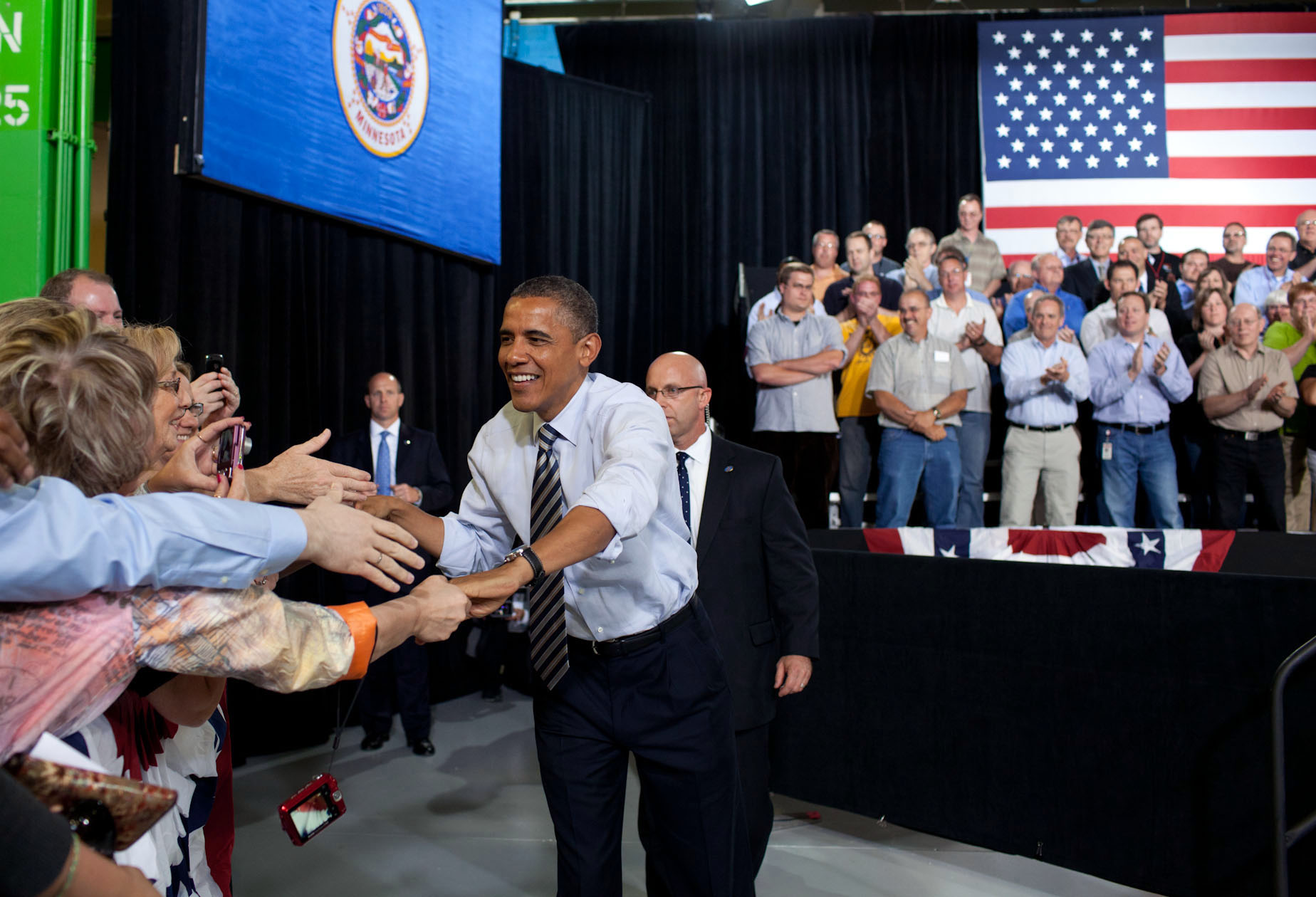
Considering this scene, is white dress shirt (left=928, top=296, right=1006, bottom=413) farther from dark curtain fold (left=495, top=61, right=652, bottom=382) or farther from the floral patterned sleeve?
the floral patterned sleeve

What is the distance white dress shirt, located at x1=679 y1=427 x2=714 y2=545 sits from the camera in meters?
3.00

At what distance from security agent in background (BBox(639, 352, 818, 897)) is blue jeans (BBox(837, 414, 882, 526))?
3.02m

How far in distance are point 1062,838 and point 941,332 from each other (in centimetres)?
367

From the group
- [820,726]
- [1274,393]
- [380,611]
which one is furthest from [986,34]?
[380,611]

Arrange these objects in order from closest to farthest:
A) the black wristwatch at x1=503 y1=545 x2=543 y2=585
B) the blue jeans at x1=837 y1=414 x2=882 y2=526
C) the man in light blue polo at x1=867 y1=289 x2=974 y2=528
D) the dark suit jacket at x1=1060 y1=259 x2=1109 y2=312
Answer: the black wristwatch at x1=503 y1=545 x2=543 y2=585, the man in light blue polo at x1=867 y1=289 x2=974 y2=528, the blue jeans at x1=837 y1=414 x2=882 y2=526, the dark suit jacket at x1=1060 y1=259 x2=1109 y2=312

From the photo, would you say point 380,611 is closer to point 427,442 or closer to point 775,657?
point 775,657

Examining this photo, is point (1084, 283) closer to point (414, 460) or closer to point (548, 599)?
point (414, 460)

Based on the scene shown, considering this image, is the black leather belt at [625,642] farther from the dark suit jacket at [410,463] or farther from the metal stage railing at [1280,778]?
the dark suit jacket at [410,463]

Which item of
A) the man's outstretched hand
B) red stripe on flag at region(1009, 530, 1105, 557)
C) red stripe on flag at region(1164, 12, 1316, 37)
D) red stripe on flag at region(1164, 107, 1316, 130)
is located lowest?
red stripe on flag at region(1009, 530, 1105, 557)

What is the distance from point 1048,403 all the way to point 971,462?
564 millimetres

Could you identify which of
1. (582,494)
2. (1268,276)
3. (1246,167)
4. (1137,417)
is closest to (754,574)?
(582,494)

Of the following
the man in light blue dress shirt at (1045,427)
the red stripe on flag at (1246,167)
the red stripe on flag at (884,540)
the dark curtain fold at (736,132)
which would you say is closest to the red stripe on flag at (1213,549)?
the red stripe on flag at (884,540)

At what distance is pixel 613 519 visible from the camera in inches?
68.8

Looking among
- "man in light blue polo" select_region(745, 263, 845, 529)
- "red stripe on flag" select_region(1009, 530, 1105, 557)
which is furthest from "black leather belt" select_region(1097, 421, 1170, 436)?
"red stripe on flag" select_region(1009, 530, 1105, 557)
